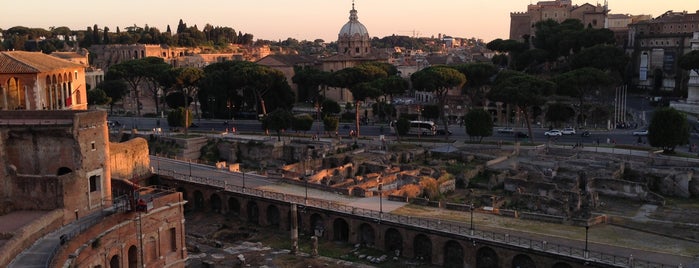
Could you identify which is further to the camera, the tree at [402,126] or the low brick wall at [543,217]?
the tree at [402,126]

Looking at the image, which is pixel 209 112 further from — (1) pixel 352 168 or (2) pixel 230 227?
(2) pixel 230 227

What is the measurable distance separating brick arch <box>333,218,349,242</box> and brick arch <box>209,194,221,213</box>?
10.6 metres

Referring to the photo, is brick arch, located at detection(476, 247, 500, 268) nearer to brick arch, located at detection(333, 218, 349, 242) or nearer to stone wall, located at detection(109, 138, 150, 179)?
brick arch, located at detection(333, 218, 349, 242)

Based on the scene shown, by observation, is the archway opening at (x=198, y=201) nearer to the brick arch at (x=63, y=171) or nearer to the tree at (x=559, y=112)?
the brick arch at (x=63, y=171)

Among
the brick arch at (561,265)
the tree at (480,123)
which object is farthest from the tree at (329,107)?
the brick arch at (561,265)

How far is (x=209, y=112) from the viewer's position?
8662 centimetres

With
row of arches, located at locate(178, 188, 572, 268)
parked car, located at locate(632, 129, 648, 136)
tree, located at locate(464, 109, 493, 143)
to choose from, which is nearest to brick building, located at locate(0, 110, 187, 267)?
row of arches, located at locate(178, 188, 572, 268)

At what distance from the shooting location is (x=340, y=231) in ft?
127

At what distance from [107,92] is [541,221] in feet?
248

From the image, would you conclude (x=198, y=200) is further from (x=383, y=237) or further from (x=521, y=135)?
(x=521, y=135)

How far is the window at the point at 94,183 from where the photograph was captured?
33.2 meters

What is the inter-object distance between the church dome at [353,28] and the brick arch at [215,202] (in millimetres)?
78586

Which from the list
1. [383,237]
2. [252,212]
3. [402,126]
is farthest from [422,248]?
[402,126]

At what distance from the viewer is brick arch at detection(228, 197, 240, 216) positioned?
1741 inches
